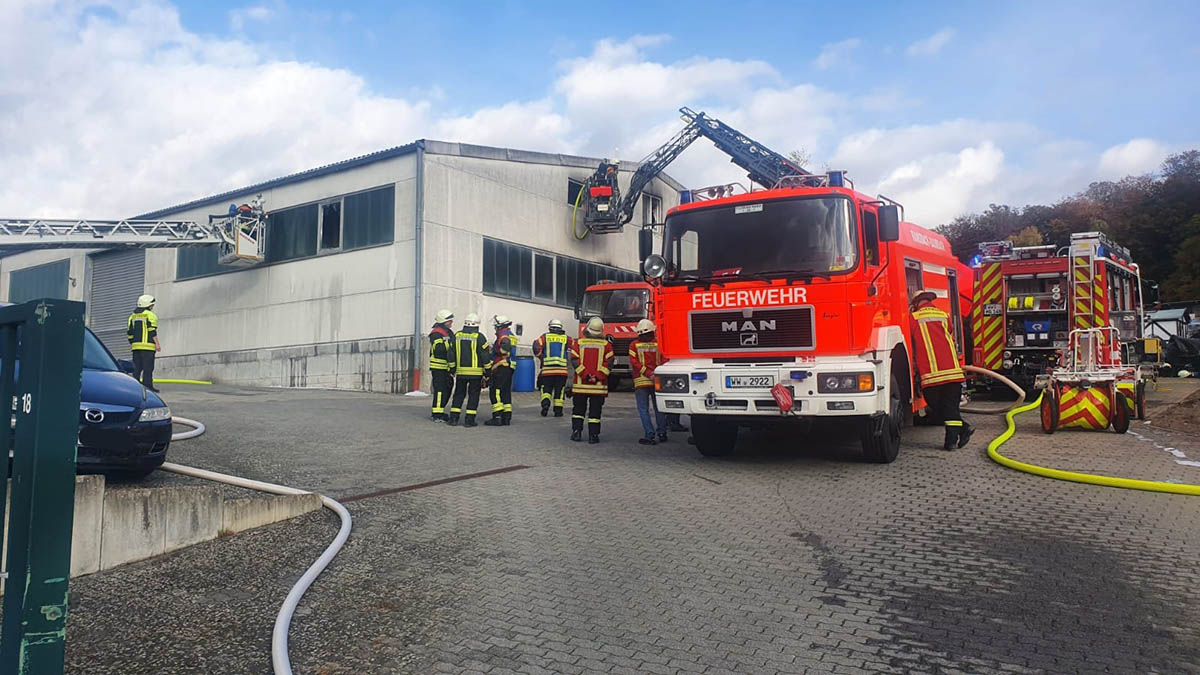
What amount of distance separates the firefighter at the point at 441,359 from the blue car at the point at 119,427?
5.87 metres

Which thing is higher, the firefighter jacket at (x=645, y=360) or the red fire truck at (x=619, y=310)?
the red fire truck at (x=619, y=310)

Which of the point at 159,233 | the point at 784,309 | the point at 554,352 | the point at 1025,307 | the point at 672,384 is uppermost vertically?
the point at 159,233

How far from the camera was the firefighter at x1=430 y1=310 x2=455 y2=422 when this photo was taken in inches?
470

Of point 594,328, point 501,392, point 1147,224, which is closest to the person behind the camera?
point 594,328

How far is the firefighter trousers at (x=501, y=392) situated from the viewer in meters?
12.2

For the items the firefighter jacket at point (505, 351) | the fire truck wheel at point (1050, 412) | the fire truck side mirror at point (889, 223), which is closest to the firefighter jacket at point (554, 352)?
the firefighter jacket at point (505, 351)

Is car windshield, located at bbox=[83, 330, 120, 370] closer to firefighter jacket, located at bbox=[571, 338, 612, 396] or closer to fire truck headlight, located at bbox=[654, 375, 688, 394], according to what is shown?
fire truck headlight, located at bbox=[654, 375, 688, 394]

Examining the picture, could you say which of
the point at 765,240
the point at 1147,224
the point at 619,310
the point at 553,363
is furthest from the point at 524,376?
the point at 1147,224

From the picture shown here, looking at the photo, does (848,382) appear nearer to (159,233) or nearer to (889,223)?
(889,223)

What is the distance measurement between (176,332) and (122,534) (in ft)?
69.4

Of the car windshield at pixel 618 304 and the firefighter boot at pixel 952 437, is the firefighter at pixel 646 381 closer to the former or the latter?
the firefighter boot at pixel 952 437

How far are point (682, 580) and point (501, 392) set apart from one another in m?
7.86

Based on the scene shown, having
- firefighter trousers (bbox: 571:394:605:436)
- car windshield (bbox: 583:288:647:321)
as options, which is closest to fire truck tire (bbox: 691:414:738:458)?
firefighter trousers (bbox: 571:394:605:436)

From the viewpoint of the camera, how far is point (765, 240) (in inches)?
316
